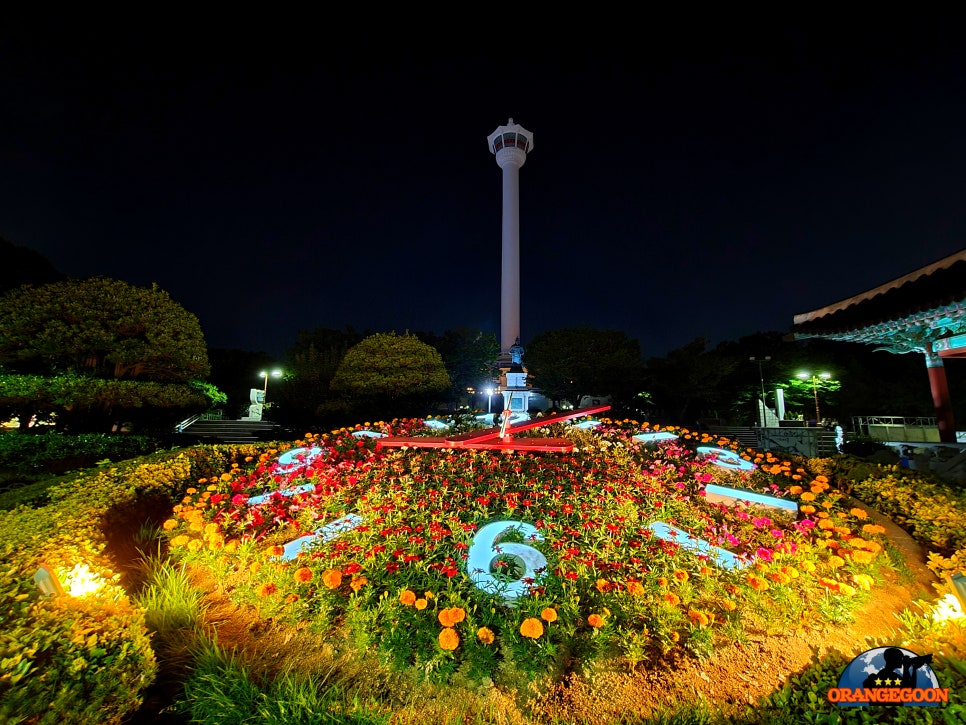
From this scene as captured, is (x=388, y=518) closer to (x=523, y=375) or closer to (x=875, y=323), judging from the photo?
(x=875, y=323)

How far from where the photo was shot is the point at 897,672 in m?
2.39

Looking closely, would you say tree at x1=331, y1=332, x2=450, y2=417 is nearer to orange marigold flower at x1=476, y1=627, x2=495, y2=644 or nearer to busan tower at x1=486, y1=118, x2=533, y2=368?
orange marigold flower at x1=476, y1=627, x2=495, y2=644

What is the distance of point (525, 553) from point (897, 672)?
2391 mm

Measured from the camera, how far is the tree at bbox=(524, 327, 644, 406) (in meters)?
30.9

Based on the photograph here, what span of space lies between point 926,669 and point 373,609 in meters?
3.38

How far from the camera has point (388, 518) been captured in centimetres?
434

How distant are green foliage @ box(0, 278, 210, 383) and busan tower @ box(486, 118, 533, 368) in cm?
3042

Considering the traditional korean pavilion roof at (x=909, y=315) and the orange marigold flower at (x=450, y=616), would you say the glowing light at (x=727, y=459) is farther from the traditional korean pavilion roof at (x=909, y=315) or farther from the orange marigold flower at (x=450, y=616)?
the orange marigold flower at (x=450, y=616)

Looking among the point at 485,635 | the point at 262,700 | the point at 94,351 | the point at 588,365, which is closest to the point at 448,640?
the point at 485,635

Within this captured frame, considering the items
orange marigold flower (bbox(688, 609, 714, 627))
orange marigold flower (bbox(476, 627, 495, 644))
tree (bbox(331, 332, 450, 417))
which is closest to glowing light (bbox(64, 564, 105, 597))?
orange marigold flower (bbox(476, 627, 495, 644))

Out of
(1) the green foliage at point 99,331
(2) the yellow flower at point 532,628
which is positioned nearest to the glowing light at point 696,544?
(2) the yellow flower at point 532,628

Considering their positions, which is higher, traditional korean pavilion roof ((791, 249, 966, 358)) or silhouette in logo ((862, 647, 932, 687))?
traditional korean pavilion roof ((791, 249, 966, 358))

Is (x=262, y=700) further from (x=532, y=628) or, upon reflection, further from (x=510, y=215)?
(x=510, y=215)

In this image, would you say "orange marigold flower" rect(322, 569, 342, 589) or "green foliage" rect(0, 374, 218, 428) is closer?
"orange marigold flower" rect(322, 569, 342, 589)
